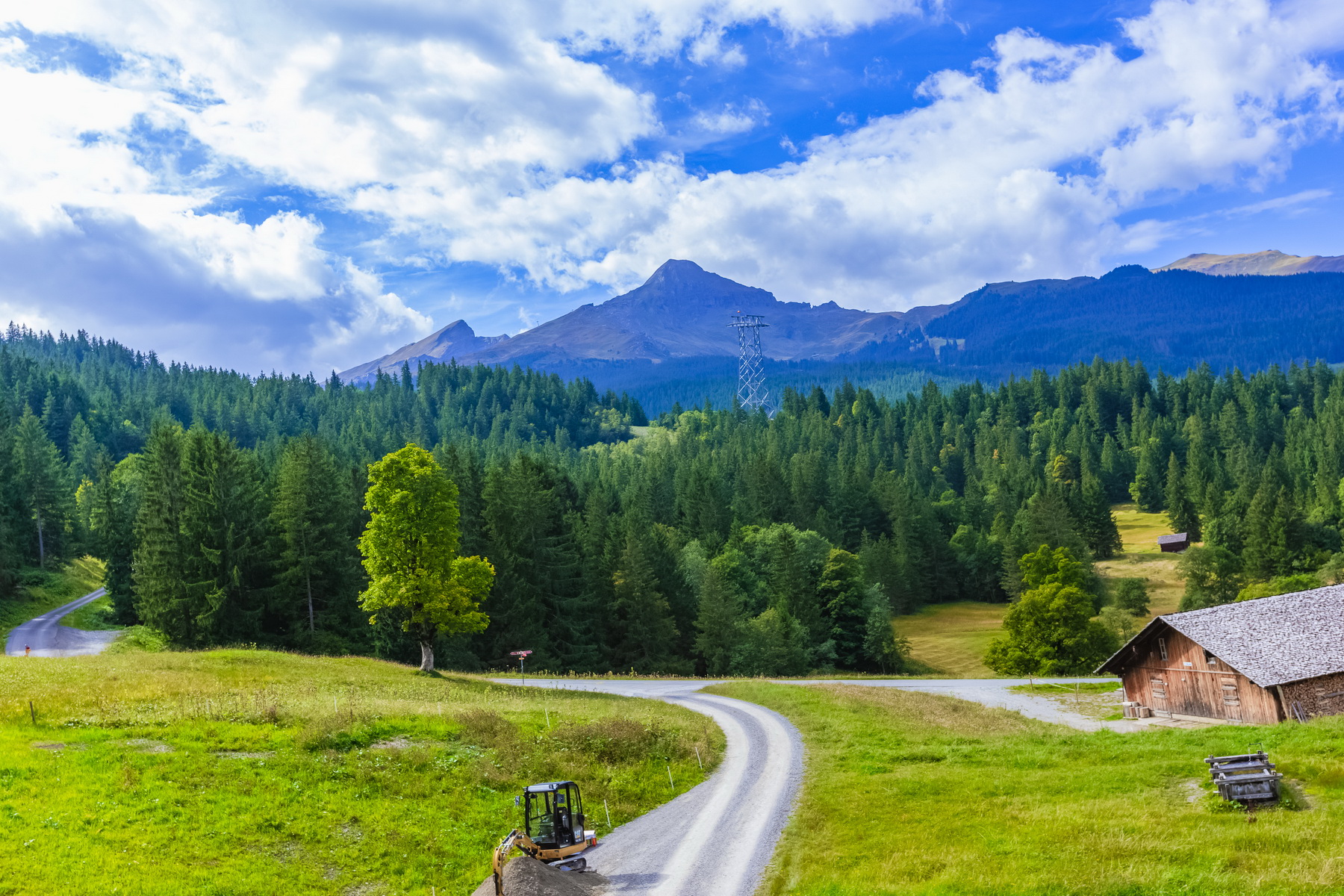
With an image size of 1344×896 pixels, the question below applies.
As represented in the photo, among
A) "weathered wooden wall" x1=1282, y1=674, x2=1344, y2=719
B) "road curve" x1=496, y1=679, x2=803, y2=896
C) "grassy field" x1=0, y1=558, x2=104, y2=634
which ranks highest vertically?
"grassy field" x1=0, y1=558, x2=104, y2=634

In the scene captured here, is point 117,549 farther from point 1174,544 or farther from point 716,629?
point 1174,544

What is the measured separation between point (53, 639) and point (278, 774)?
47.5 m

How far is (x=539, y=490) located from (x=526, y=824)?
167 feet

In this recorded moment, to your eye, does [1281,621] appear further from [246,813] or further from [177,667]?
[177,667]

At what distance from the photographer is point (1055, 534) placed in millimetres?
110500

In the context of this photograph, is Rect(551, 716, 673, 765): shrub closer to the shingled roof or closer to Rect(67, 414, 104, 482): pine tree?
the shingled roof

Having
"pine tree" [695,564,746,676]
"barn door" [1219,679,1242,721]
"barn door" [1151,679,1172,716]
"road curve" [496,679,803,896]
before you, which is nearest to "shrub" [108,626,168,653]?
"pine tree" [695,564,746,676]

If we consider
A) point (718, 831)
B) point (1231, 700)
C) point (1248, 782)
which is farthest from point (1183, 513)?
point (718, 831)

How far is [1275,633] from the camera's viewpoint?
141 ft

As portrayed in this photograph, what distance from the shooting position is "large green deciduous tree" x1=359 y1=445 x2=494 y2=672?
156 feet

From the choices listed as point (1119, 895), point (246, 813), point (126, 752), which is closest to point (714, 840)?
point (1119, 895)

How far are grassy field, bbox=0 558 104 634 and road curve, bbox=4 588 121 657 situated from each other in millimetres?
1571

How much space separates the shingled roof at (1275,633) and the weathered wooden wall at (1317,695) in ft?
1.90

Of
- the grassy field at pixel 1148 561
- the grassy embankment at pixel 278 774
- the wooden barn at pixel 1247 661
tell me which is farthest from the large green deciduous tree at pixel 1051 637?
the grassy embankment at pixel 278 774
